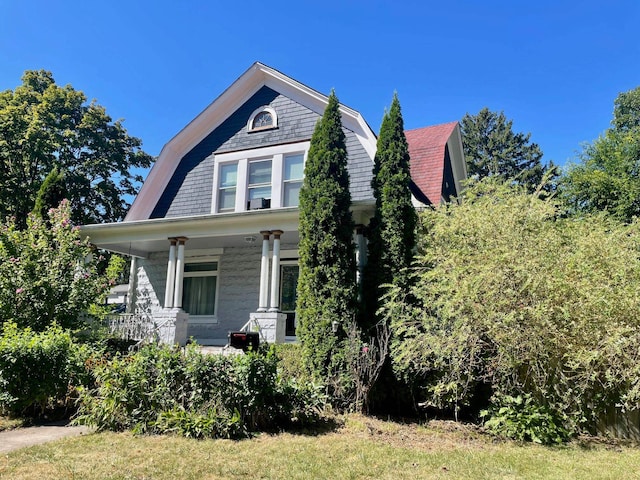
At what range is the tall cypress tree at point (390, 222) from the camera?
783 cm

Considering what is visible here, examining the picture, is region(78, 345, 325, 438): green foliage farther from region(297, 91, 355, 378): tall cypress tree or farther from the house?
the house

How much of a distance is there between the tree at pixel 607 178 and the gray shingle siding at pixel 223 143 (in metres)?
12.1

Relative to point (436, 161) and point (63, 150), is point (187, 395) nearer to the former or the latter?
point (436, 161)

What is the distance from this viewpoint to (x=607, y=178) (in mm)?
18266

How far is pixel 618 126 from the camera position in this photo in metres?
26.3

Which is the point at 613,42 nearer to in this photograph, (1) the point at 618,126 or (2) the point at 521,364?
(2) the point at 521,364

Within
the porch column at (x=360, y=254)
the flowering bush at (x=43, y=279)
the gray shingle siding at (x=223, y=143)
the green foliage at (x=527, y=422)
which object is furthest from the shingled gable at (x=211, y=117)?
the green foliage at (x=527, y=422)

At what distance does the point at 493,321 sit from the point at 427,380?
1631 mm

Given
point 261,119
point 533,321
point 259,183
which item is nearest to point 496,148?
point 261,119

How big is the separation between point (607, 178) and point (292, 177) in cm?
1382

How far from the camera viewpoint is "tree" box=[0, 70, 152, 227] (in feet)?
59.6

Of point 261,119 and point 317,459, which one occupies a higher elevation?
point 261,119

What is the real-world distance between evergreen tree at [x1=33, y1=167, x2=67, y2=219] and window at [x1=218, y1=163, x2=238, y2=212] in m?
4.54

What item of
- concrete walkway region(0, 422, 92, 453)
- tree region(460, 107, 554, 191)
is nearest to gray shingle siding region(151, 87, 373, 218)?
concrete walkway region(0, 422, 92, 453)
